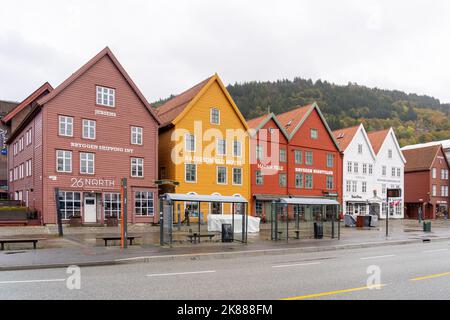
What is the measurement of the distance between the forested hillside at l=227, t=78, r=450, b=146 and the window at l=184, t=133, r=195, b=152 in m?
45.9

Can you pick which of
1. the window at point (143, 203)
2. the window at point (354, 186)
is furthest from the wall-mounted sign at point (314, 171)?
the window at point (143, 203)

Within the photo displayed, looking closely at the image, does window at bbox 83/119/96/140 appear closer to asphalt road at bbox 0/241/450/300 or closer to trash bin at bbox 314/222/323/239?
trash bin at bbox 314/222/323/239

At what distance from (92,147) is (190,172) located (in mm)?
8978

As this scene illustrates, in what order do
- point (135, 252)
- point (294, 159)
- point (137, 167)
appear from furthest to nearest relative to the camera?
point (294, 159) → point (137, 167) → point (135, 252)

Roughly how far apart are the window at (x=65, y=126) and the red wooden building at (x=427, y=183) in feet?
171

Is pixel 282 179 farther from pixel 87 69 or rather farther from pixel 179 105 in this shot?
pixel 87 69

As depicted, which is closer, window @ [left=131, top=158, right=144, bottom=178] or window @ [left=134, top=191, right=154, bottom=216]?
window @ [left=134, top=191, right=154, bottom=216]

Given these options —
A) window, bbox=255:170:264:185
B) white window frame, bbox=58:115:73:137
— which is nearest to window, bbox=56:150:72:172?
white window frame, bbox=58:115:73:137

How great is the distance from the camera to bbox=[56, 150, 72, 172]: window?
3075 centimetres

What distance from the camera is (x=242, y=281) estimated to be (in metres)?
10.1

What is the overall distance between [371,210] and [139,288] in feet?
162

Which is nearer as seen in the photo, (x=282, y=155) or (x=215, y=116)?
(x=215, y=116)

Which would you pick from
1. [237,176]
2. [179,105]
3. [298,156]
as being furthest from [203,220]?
[298,156]
